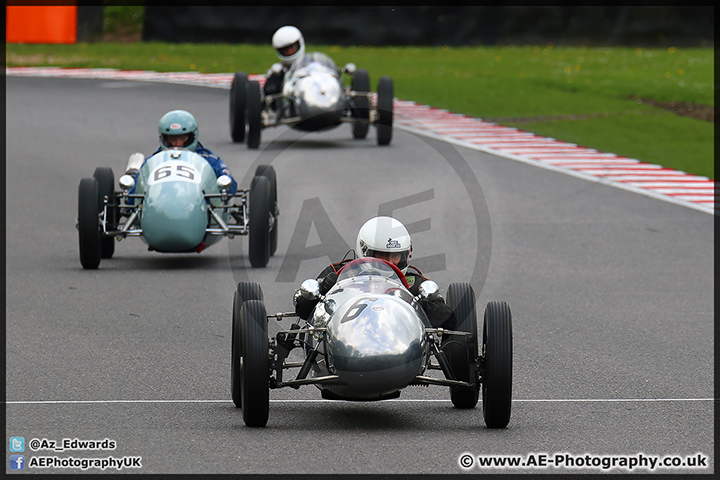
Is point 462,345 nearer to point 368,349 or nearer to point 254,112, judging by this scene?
point 368,349

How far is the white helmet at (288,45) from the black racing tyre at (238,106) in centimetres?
69

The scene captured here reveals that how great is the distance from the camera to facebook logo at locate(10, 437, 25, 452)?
5.75 meters

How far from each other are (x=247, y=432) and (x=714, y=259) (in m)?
7.55

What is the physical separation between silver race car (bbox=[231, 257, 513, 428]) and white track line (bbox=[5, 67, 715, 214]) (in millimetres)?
Result: 9249

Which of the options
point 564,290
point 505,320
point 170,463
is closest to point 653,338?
point 564,290

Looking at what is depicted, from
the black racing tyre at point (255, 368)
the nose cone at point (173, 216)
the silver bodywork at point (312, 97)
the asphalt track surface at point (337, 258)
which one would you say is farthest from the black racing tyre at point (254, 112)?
the black racing tyre at point (255, 368)

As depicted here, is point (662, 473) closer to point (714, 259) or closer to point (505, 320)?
point (505, 320)

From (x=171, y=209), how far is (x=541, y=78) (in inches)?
692

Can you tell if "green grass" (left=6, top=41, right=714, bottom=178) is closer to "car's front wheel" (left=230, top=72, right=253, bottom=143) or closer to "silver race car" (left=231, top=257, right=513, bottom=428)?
"car's front wheel" (left=230, top=72, right=253, bottom=143)

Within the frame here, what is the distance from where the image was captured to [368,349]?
5.91 m

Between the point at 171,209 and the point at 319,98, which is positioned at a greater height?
the point at 319,98

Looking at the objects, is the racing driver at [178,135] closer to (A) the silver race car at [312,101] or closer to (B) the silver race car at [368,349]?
(B) the silver race car at [368,349]

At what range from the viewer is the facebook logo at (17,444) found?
5749mm

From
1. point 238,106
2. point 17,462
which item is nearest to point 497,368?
point 17,462
